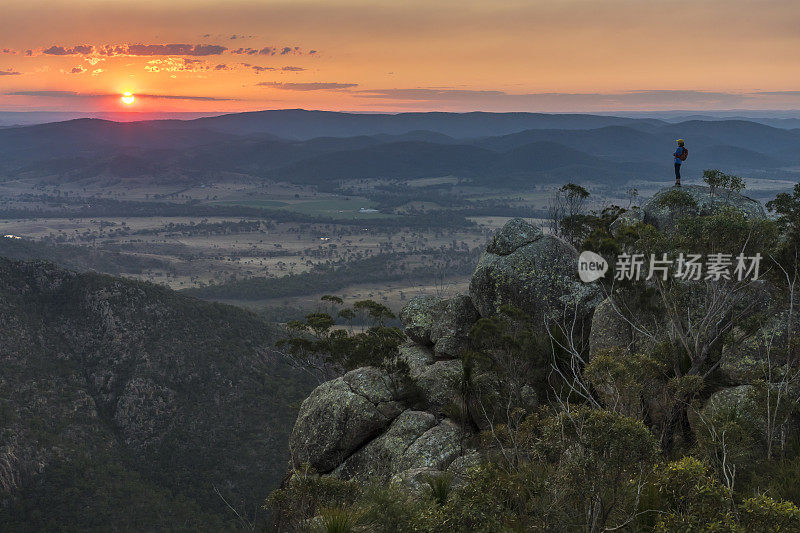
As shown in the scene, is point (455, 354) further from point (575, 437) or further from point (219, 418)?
point (219, 418)

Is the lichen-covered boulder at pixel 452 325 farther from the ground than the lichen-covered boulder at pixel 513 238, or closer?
closer

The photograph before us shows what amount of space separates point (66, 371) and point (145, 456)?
64.5 ft

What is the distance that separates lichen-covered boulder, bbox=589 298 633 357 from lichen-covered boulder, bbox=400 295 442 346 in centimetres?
1101

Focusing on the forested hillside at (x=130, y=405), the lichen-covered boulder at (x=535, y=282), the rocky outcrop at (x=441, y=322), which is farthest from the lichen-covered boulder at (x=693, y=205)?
the forested hillside at (x=130, y=405)

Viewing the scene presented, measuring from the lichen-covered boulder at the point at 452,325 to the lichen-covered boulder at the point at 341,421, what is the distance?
4898mm

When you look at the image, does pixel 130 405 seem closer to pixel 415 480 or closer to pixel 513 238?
pixel 513 238

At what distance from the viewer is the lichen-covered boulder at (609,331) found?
2245cm

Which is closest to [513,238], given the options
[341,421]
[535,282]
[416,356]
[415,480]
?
[535,282]

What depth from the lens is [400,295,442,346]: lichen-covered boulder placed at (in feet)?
106

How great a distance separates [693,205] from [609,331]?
1207 cm

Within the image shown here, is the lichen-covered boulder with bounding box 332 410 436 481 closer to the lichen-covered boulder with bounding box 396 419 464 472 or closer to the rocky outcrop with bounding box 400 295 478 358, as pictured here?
the lichen-covered boulder with bounding box 396 419 464 472

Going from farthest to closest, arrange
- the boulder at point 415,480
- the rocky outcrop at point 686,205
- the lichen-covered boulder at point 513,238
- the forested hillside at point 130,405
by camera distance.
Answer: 1. the forested hillside at point 130,405
2. the lichen-covered boulder at point 513,238
3. the rocky outcrop at point 686,205
4. the boulder at point 415,480

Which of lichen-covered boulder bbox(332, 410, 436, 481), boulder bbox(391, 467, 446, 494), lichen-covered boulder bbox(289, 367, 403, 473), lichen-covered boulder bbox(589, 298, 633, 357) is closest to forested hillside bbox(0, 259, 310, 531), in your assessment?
lichen-covered boulder bbox(289, 367, 403, 473)

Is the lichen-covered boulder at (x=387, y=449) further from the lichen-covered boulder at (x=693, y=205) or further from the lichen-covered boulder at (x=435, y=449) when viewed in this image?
the lichen-covered boulder at (x=693, y=205)
